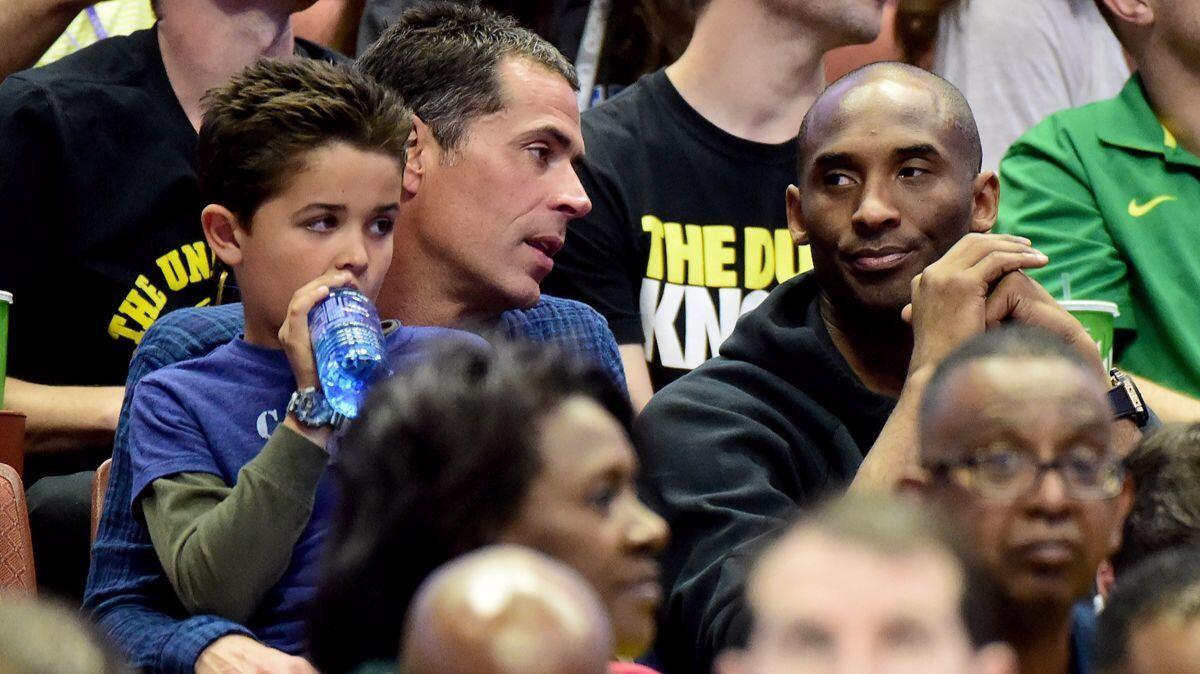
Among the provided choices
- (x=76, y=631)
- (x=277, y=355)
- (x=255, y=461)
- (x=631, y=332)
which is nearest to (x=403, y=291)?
(x=631, y=332)

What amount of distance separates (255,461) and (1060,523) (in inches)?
40.2

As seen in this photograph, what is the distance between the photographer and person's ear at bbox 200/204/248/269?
282 cm

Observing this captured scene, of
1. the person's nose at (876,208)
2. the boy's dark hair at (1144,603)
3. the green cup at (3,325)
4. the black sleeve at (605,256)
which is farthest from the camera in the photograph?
the black sleeve at (605,256)

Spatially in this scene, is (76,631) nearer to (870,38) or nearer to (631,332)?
(631,332)

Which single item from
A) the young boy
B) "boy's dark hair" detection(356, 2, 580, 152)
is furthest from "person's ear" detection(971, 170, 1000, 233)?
the young boy

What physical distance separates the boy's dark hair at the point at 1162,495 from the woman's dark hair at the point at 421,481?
33.0 inches

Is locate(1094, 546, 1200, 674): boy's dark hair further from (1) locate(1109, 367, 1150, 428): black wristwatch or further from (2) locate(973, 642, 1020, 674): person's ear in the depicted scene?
(1) locate(1109, 367, 1150, 428): black wristwatch

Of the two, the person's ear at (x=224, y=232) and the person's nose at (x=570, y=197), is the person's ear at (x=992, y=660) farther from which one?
the person's nose at (x=570, y=197)

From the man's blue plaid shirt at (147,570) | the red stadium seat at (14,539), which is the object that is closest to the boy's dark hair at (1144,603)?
the man's blue plaid shirt at (147,570)

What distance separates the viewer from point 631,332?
3703mm

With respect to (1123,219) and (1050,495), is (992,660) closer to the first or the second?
(1050,495)

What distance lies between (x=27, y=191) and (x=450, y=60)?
83cm

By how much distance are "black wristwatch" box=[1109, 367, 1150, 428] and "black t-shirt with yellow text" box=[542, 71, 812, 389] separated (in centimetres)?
89

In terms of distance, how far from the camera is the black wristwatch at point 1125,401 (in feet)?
9.77
